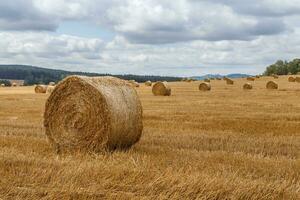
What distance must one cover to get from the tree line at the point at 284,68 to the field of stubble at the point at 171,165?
85213 millimetres

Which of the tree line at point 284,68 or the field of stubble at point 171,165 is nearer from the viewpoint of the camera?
the field of stubble at point 171,165

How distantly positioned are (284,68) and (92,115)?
95.1 m

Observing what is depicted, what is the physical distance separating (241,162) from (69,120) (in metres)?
4.17

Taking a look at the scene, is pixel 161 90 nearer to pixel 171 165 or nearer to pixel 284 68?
pixel 171 165

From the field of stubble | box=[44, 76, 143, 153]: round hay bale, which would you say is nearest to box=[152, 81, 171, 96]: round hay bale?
the field of stubble

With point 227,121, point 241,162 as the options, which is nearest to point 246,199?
point 241,162

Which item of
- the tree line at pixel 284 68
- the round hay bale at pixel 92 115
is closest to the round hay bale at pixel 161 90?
the round hay bale at pixel 92 115

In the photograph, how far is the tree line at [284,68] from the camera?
99100 millimetres

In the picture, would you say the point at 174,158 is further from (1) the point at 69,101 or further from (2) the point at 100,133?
(1) the point at 69,101

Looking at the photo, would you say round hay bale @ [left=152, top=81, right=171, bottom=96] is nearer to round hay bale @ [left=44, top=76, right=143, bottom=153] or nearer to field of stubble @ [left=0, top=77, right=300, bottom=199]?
field of stubble @ [left=0, top=77, right=300, bottom=199]

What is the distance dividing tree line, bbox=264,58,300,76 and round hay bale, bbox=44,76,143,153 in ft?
291

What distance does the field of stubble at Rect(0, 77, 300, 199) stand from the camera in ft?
20.8

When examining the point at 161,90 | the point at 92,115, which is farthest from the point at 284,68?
the point at 92,115

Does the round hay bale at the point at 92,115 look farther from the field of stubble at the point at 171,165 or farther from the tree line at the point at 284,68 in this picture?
the tree line at the point at 284,68
